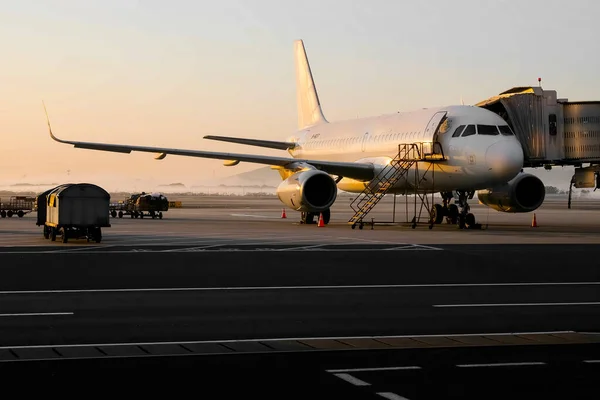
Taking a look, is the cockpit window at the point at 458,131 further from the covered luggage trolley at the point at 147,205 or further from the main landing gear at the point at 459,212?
the covered luggage trolley at the point at 147,205

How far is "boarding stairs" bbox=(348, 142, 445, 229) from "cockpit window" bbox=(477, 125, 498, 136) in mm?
1828

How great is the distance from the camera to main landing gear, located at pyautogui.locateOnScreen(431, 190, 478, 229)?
39.5 meters

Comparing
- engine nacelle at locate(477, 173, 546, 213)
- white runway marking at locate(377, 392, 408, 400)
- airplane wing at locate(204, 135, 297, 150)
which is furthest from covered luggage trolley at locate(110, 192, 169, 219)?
white runway marking at locate(377, 392, 408, 400)

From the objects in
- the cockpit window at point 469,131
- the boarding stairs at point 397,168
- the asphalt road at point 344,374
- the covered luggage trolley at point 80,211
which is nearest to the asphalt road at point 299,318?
the asphalt road at point 344,374

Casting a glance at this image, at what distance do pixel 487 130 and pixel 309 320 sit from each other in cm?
2527

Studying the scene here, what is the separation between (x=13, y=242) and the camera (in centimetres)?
2995

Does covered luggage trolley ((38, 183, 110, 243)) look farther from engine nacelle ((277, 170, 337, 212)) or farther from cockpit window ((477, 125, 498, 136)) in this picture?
cockpit window ((477, 125, 498, 136))

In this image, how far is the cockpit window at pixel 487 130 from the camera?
36875mm

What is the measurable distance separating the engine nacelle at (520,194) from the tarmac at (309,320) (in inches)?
558

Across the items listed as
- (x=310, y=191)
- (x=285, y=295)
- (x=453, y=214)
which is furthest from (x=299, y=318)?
(x=453, y=214)

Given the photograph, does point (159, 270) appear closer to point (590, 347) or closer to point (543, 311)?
point (543, 311)

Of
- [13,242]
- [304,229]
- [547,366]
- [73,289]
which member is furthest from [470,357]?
[304,229]

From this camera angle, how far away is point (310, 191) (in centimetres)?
3978

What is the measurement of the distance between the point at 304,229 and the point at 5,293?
23753 mm
